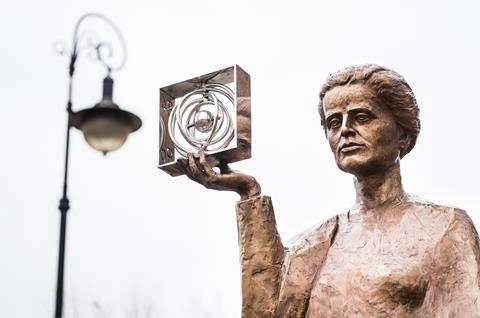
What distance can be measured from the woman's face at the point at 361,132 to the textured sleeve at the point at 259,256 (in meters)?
0.65

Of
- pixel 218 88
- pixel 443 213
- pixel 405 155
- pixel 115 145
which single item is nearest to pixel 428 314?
pixel 443 213

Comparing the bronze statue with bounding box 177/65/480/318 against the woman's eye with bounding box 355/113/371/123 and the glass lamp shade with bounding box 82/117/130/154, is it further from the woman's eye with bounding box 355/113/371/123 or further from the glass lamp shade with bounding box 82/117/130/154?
the glass lamp shade with bounding box 82/117/130/154

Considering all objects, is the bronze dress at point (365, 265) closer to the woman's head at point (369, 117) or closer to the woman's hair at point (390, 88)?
the woman's head at point (369, 117)

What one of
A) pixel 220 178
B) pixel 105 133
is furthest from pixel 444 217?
pixel 105 133

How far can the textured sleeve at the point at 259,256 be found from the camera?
778cm

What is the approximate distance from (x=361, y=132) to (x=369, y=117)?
120mm

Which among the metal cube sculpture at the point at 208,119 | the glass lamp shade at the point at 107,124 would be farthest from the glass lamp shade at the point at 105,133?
the metal cube sculpture at the point at 208,119

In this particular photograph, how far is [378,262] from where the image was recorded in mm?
7441

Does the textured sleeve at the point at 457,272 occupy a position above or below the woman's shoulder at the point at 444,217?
below

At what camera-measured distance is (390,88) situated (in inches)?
303

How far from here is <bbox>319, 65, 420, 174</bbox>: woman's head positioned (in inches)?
300

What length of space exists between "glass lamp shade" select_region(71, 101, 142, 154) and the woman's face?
4701 millimetres

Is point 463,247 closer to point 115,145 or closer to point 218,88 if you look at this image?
point 218,88

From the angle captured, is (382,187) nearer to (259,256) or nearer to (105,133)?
(259,256)
